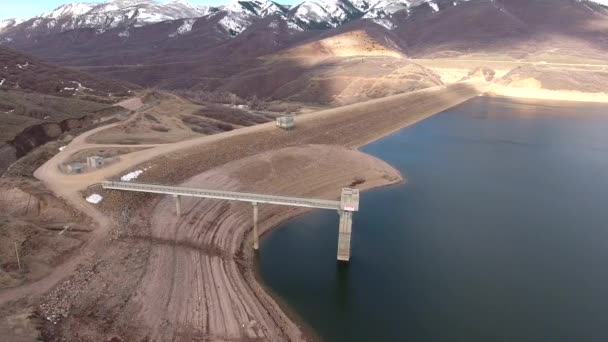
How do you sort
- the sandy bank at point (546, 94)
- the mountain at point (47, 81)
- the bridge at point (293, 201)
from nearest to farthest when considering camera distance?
the bridge at point (293, 201) < the mountain at point (47, 81) < the sandy bank at point (546, 94)

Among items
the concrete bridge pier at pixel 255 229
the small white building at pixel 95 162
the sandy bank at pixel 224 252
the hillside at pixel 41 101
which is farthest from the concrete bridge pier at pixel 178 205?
the hillside at pixel 41 101

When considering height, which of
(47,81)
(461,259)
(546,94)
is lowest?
(461,259)

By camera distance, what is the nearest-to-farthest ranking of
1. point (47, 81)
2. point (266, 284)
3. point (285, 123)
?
1. point (266, 284)
2. point (285, 123)
3. point (47, 81)

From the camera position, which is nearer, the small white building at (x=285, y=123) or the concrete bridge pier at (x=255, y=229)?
the concrete bridge pier at (x=255, y=229)

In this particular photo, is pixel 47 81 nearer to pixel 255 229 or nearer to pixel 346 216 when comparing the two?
pixel 255 229

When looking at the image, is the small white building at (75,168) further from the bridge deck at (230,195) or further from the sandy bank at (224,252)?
the sandy bank at (224,252)

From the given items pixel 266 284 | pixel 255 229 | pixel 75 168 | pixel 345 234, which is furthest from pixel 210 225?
pixel 75 168

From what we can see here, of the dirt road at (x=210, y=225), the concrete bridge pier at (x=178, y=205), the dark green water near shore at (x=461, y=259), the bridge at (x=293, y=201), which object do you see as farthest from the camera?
the concrete bridge pier at (x=178, y=205)
